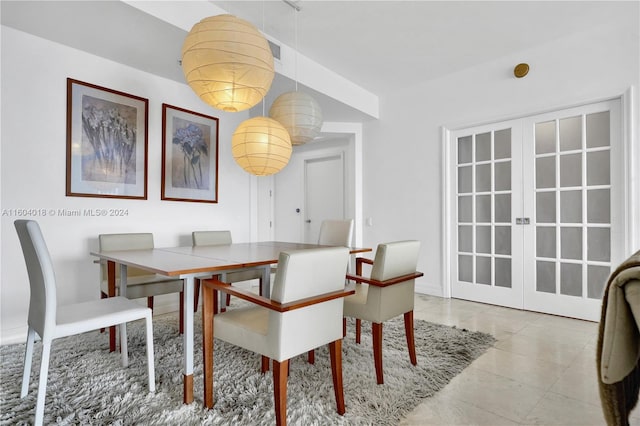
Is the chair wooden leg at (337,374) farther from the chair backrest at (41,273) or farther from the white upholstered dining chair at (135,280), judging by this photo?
the white upholstered dining chair at (135,280)

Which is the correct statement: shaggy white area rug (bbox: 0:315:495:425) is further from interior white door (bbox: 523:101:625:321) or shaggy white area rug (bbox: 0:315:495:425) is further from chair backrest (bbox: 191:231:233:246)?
interior white door (bbox: 523:101:625:321)

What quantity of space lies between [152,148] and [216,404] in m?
2.64

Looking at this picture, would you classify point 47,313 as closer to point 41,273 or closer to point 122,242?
point 41,273

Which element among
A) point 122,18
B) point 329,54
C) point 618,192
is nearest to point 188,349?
point 122,18

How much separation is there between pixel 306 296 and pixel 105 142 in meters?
2.64

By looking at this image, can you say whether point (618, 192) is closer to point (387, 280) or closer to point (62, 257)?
point (387, 280)

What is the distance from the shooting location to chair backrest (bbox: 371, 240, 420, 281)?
6.27 ft

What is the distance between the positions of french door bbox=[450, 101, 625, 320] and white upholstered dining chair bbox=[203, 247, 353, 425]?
2728 mm

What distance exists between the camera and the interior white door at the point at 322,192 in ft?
18.4

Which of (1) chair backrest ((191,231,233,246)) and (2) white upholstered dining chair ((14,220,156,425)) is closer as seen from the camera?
(2) white upholstered dining chair ((14,220,156,425))

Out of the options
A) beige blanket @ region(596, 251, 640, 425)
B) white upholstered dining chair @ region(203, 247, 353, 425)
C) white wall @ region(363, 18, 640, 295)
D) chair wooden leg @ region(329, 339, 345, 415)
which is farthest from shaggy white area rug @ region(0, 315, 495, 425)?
white wall @ region(363, 18, 640, 295)

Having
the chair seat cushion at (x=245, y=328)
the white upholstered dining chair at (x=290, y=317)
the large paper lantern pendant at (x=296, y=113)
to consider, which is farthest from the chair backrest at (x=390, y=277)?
the large paper lantern pendant at (x=296, y=113)

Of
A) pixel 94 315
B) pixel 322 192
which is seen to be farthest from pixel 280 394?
pixel 322 192

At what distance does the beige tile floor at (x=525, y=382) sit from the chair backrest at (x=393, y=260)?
2.19 feet
